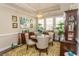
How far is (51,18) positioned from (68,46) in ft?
3.99

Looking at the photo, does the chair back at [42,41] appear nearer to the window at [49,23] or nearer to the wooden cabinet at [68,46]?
the window at [49,23]

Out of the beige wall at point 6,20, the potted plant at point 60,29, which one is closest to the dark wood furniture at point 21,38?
the beige wall at point 6,20

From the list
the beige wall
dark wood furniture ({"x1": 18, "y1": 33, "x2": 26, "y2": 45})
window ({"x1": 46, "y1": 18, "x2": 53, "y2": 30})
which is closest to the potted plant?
window ({"x1": 46, "y1": 18, "x2": 53, "y2": 30})

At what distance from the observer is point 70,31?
8.34 feet

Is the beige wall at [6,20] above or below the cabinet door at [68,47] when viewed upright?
above

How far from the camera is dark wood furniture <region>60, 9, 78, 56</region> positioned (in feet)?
7.95

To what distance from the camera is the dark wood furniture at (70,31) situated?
2424mm

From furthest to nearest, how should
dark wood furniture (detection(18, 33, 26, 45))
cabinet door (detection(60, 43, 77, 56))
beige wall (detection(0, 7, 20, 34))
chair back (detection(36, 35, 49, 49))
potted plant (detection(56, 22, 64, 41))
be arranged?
1. dark wood furniture (detection(18, 33, 26, 45))
2. beige wall (detection(0, 7, 20, 34))
3. chair back (detection(36, 35, 49, 49))
4. potted plant (detection(56, 22, 64, 41))
5. cabinet door (detection(60, 43, 77, 56))

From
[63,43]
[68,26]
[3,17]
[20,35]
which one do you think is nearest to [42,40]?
[63,43]

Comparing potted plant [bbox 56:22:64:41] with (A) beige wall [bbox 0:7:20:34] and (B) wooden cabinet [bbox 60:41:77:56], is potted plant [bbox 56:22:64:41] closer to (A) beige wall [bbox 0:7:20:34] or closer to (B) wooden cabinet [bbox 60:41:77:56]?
(B) wooden cabinet [bbox 60:41:77:56]

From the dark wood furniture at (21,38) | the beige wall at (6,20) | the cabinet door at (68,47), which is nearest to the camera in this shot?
the cabinet door at (68,47)

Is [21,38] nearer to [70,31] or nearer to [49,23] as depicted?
[49,23]

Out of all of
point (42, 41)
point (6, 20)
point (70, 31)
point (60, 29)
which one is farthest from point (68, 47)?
point (6, 20)

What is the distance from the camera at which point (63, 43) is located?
2.59 m
